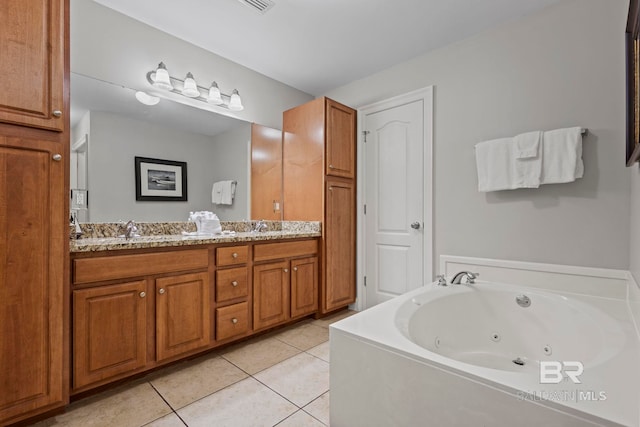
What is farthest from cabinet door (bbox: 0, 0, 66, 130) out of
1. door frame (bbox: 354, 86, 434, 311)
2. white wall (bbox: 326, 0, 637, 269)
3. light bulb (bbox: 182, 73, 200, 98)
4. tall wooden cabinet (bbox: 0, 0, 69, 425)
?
white wall (bbox: 326, 0, 637, 269)

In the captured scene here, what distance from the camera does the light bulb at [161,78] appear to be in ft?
7.43

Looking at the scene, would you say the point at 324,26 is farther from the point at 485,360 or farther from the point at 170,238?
the point at 485,360

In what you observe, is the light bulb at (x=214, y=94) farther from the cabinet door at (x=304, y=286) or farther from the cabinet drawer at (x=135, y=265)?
the cabinet door at (x=304, y=286)

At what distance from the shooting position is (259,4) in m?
2.03

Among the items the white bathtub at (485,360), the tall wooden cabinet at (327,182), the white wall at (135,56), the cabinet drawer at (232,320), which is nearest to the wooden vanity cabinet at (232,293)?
the cabinet drawer at (232,320)

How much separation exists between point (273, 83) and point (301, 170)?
99cm

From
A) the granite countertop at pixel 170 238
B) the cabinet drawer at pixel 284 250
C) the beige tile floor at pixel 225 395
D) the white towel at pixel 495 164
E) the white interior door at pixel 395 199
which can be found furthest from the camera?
the white interior door at pixel 395 199

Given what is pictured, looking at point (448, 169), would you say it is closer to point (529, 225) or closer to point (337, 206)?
point (529, 225)

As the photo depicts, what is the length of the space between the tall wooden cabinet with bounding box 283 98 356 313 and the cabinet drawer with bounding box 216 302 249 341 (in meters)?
0.82

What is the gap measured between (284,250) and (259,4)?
1795mm

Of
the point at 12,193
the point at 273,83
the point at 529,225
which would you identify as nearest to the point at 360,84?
the point at 273,83

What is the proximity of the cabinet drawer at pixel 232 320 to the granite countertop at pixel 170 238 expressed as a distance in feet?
1.58

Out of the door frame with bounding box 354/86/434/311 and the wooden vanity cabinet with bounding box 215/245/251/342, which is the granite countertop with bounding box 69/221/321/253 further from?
the door frame with bounding box 354/86/434/311

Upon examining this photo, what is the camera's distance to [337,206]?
2939 mm
